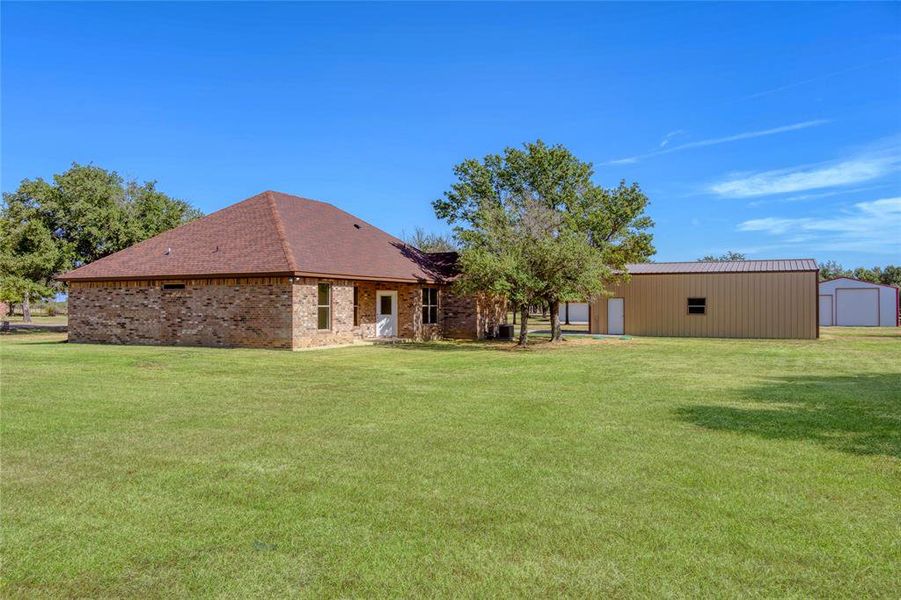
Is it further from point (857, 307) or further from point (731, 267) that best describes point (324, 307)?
point (857, 307)

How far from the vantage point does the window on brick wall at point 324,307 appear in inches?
790

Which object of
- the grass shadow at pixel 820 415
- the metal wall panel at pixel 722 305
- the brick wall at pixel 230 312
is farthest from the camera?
the metal wall panel at pixel 722 305

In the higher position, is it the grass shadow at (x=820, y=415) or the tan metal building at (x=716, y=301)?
the tan metal building at (x=716, y=301)

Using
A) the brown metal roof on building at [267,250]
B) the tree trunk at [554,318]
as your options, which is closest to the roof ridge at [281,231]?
the brown metal roof on building at [267,250]

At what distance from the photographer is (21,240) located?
1072 inches

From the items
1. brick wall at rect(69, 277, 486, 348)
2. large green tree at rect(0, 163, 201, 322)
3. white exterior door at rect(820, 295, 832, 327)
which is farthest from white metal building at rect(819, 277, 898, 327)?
large green tree at rect(0, 163, 201, 322)

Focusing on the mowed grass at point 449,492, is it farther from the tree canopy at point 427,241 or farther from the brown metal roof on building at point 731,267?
the tree canopy at point 427,241

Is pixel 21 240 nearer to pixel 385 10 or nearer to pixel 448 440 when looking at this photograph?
pixel 385 10

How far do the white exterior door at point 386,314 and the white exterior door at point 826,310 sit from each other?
33.0 m

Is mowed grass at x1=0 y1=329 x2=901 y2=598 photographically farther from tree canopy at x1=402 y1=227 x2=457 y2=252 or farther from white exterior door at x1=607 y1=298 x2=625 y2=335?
tree canopy at x1=402 y1=227 x2=457 y2=252

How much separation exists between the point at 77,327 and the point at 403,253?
13.1 meters

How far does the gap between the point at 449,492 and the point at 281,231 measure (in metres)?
17.3

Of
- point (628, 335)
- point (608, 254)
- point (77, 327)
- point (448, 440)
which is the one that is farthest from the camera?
point (628, 335)

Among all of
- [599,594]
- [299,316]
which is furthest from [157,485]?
[299,316]
